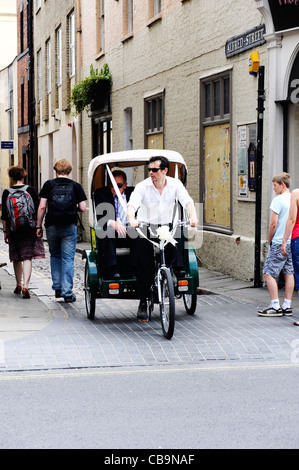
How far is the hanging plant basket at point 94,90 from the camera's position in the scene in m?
22.9

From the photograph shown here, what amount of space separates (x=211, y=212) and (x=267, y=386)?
356 inches

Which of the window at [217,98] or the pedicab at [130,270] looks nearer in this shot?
the pedicab at [130,270]

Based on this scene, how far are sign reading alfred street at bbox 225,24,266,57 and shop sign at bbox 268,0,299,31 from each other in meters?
0.46

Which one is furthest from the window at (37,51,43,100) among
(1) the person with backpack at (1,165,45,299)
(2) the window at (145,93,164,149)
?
(1) the person with backpack at (1,165,45,299)

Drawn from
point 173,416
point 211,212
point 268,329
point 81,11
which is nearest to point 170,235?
point 268,329

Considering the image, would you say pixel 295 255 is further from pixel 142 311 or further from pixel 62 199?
pixel 62 199

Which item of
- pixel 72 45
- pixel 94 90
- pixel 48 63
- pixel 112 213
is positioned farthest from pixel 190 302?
pixel 48 63

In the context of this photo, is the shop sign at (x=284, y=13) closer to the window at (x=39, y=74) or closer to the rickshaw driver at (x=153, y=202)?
the rickshaw driver at (x=153, y=202)

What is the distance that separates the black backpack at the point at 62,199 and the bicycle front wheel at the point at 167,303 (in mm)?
2551

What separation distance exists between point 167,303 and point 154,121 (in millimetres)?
10977

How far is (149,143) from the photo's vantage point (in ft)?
64.1

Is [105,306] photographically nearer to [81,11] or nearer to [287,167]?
[287,167]

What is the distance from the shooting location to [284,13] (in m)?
12.1

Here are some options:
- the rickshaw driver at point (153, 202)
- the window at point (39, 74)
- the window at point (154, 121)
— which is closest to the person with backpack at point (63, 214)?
the rickshaw driver at point (153, 202)
